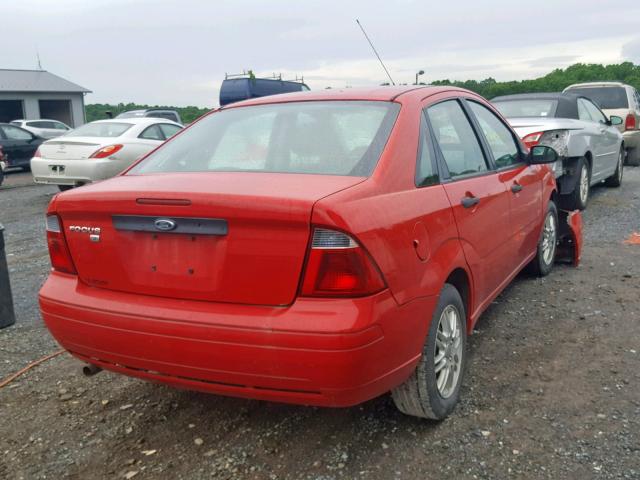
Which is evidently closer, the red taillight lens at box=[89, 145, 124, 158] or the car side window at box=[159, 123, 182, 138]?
the red taillight lens at box=[89, 145, 124, 158]

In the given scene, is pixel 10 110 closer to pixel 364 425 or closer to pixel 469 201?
pixel 469 201

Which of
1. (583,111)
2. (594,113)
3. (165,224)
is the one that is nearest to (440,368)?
(165,224)

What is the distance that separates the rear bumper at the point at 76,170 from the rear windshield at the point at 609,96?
31.7 feet

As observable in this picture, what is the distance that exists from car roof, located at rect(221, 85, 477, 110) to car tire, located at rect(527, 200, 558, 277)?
1.97 metres

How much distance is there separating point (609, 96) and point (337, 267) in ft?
43.4

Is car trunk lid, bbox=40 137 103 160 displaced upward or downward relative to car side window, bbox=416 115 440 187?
downward

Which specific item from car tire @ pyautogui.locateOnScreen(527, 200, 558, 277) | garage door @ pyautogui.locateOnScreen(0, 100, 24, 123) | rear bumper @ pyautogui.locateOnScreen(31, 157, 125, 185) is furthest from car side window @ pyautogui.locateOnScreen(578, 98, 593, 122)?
garage door @ pyautogui.locateOnScreen(0, 100, 24, 123)

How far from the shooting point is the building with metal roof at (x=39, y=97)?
37.5 m

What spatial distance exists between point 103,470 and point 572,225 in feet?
14.5

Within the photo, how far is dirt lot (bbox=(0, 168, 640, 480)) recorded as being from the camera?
276 centimetres

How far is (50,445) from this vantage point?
3018 millimetres

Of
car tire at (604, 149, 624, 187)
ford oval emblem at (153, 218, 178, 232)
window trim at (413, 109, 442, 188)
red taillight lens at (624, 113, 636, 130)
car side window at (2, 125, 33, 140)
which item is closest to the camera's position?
ford oval emblem at (153, 218, 178, 232)

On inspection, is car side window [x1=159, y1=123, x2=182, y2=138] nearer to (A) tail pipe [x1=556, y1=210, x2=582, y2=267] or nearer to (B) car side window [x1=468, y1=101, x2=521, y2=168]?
(A) tail pipe [x1=556, y1=210, x2=582, y2=267]

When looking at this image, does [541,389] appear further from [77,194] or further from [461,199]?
[77,194]
